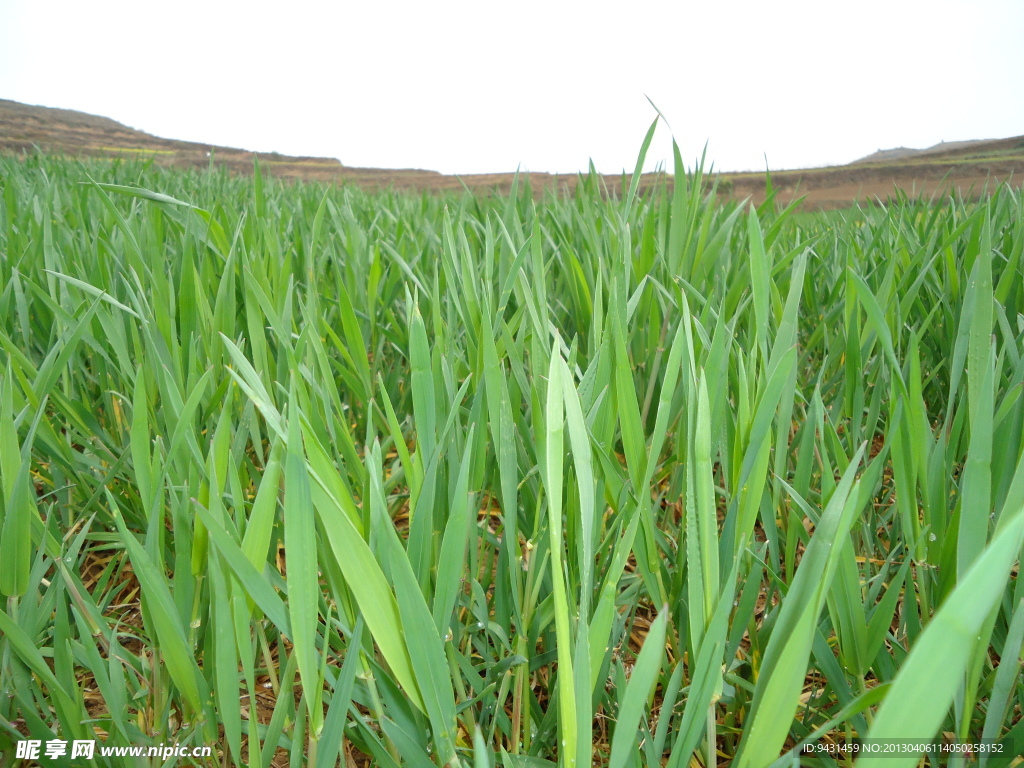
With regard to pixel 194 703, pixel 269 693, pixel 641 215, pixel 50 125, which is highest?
pixel 50 125

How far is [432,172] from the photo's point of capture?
33.1 feet

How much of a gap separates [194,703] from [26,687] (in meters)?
0.15

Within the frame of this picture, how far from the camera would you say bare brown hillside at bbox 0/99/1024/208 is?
4613 mm

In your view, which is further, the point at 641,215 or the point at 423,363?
the point at 641,215

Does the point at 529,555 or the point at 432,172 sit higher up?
the point at 432,172

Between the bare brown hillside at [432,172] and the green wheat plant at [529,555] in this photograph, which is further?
the bare brown hillside at [432,172]

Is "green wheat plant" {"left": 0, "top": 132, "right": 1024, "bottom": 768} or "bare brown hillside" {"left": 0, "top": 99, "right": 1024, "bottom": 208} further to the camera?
"bare brown hillside" {"left": 0, "top": 99, "right": 1024, "bottom": 208}

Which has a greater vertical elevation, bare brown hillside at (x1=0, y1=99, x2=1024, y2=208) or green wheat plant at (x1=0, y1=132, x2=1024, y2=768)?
bare brown hillside at (x1=0, y1=99, x2=1024, y2=208)

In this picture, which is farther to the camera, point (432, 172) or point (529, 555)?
point (432, 172)

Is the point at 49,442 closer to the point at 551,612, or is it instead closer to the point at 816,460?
the point at 551,612

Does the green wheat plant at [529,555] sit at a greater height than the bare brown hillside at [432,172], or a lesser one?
lesser

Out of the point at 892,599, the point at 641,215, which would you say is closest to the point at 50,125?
the point at 641,215

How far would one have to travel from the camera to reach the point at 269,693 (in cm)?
54

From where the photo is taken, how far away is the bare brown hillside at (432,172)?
4613 millimetres
